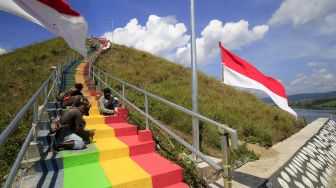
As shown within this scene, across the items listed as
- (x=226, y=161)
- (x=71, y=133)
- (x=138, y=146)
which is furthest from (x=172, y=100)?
(x=226, y=161)

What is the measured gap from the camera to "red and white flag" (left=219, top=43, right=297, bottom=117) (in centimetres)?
559

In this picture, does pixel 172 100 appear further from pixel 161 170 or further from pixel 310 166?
pixel 161 170

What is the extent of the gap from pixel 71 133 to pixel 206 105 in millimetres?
8486

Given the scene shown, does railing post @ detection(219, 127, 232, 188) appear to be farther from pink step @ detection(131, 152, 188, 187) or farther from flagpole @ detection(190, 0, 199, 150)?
flagpole @ detection(190, 0, 199, 150)

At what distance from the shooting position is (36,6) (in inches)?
160

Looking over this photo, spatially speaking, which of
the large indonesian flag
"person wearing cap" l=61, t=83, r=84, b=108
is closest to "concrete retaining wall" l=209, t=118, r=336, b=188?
the large indonesian flag

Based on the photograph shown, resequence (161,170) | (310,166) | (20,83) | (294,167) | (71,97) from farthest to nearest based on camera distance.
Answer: (20,83) < (71,97) < (310,166) < (294,167) < (161,170)

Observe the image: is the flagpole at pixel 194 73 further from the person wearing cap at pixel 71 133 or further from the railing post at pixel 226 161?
the railing post at pixel 226 161

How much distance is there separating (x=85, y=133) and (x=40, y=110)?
110 centimetres

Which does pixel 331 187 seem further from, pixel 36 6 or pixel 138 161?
pixel 36 6

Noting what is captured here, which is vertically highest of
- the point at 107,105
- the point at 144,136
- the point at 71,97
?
the point at 71,97

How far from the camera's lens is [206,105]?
13.5 m

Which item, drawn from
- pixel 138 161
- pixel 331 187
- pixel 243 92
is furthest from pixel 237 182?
pixel 243 92

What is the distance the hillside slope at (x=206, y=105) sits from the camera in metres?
10.1
